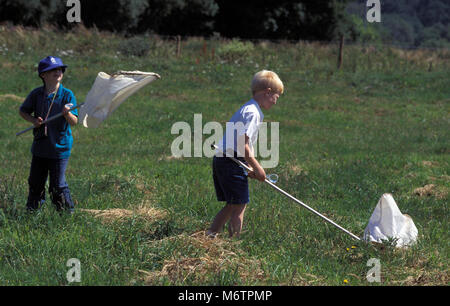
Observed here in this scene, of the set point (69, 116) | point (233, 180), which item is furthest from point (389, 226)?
point (69, 116)

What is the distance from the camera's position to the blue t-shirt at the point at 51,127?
16.2ft

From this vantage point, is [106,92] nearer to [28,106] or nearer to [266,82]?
[28,106]

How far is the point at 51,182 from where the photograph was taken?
5.03 m

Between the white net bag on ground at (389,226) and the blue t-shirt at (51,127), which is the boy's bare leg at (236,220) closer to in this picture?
the white net bag on ground at (389,226)

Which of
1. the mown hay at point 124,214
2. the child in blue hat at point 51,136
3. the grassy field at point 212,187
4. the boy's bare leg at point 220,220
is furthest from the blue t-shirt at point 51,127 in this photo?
the boy's bare leg at point 220,220

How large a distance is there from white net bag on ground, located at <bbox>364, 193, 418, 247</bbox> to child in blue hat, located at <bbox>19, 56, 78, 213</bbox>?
8.91ft

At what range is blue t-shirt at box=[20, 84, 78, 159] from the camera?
4949mm

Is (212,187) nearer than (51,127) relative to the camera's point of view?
No

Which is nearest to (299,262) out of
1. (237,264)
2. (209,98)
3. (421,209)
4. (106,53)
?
(237,264)

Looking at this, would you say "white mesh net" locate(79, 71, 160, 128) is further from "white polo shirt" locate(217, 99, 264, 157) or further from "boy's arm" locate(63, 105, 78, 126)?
"white polo shirt" locate(217, 99, 264, 157)

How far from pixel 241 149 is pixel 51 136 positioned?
187 cm

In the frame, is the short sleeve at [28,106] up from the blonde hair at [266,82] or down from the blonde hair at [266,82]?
down

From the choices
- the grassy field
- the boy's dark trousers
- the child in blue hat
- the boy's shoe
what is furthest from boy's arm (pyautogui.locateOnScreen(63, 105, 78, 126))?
the boy's shoe

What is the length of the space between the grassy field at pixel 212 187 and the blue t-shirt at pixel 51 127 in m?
0.52
